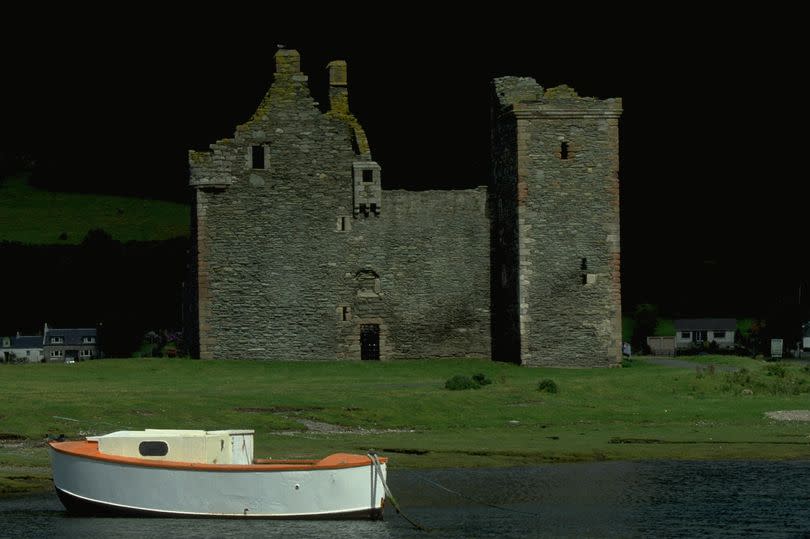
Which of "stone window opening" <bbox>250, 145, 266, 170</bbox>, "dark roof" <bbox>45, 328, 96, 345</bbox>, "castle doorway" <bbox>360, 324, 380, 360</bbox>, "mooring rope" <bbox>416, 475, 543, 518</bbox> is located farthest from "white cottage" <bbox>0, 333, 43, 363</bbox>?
"mooring rope" <bbox>416, 475, 543, 518</bbox>

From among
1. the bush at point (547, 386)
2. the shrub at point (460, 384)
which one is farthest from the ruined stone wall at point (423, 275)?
the shrub at point (460, 384)

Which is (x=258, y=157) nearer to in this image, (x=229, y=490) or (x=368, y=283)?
(x=368, y=283)

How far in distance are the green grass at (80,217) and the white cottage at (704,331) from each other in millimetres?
26641

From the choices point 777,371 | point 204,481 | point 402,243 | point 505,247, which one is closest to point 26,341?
point 402,243

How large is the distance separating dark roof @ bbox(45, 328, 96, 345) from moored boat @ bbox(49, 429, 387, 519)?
63706 millimetres

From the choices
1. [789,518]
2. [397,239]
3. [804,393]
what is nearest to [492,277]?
[397,239]

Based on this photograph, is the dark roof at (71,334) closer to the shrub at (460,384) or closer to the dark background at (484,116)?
the dark background at (484,116)

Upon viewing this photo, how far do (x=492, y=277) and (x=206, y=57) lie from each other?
40.7m

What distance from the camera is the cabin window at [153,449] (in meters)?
38.2

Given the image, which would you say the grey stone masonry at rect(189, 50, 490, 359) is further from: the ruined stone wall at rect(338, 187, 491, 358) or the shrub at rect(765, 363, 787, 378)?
the shrub at rect(765, 363, 787, 378)

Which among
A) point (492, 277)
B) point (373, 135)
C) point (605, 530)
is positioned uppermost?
point (373, 135)

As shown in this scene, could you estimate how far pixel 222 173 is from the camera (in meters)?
72.1

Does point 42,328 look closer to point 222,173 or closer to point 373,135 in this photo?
point 373,135

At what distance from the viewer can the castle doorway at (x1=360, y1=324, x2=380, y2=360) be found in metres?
73.2
